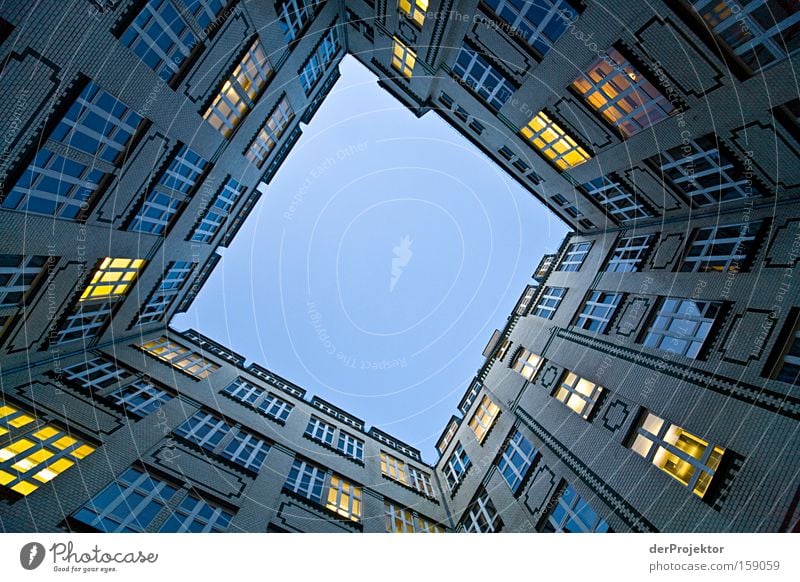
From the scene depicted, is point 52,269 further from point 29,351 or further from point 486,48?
point 486,48

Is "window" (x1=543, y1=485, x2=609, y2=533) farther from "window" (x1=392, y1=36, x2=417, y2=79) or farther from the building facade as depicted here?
"window" (x1=392, y1=36, x2=417, y2=79)

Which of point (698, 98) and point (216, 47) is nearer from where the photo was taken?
point (698, 98)

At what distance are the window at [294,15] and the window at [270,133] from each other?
5103 mm

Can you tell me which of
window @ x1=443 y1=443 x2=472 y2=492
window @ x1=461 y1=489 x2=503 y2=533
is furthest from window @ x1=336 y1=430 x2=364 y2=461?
window @ x1=461 y1=489 x2=503 y2=533

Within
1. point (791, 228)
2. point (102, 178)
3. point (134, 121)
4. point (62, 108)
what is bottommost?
point (102, 178)

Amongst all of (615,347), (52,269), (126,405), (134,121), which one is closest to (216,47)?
(134,121)

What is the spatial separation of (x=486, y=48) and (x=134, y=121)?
19007mm

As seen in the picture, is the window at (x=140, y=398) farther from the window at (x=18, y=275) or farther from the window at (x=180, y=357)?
the window at (x=18, y=275)

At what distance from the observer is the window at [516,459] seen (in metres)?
22.2

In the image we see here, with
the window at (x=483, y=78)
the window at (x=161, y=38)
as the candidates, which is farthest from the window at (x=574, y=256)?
the window at (x=161, y=38)

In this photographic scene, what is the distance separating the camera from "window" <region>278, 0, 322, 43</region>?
70.3 feet

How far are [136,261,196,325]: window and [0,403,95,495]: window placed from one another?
1361cm

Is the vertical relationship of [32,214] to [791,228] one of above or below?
below

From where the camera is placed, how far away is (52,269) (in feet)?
56.9
